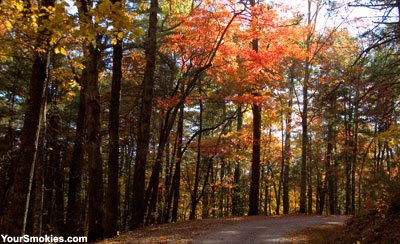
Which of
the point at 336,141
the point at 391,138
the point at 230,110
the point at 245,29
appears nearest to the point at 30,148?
the point at 245,29

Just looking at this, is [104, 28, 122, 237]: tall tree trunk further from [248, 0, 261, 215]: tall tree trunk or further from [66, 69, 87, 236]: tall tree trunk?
[248, 0, 261, 215]: tall tree trunk

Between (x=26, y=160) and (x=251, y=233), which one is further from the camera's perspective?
(x=251, y=233)

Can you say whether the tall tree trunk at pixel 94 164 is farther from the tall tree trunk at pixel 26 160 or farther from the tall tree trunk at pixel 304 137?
the tall tree trunk at pixel 304 137

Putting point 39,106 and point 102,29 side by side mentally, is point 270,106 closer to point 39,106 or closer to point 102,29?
point 39,106

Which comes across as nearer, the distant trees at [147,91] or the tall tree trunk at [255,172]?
the distant trees at [147,91]

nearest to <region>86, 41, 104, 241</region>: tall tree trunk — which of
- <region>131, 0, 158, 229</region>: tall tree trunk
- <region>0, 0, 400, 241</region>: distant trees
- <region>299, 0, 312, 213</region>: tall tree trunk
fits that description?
<region>0, 0, 400, 241</region>: distant trees

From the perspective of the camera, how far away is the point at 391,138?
15.7 m

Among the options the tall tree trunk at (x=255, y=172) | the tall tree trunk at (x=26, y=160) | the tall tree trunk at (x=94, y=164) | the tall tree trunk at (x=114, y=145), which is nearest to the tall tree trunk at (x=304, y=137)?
the tall tree trunk at (x=255, y=172)

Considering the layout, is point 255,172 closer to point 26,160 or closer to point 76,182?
point 76,182

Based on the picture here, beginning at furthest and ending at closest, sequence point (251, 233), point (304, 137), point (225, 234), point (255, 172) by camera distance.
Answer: point (304, 137) → point (255, 172) → point (251, 233) → point (225, 234)

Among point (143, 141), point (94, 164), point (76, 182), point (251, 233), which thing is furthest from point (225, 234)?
point (76, 182)

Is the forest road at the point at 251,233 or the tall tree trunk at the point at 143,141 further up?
the tall tree trunk at the point at 143,141

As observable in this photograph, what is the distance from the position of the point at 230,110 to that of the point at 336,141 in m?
9.38

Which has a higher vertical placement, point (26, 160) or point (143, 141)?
point (143, 141)
